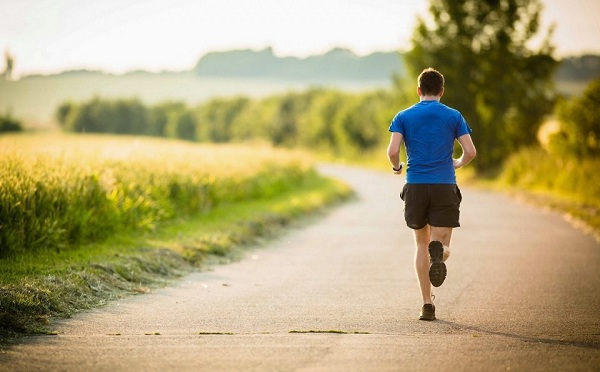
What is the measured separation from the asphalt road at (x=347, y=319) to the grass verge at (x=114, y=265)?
293 mm

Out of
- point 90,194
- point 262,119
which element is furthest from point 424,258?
point 262,119

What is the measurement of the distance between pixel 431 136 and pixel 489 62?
1237 inches

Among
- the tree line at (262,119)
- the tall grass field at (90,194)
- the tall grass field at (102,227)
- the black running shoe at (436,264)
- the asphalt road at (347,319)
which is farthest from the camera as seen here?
the tree line at (262,119)

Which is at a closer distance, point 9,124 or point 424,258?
point 424,258

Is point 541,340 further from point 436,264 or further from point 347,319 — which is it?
point 347,319

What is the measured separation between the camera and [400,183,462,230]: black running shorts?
7367mm

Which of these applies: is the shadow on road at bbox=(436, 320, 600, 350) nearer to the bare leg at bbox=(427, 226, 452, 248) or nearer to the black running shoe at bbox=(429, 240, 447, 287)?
the black running shoe at bbox=(429, 240, 447, 287)

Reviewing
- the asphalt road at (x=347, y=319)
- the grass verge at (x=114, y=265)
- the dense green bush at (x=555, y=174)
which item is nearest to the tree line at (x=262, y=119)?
the dense green bush at (x=555, y=174)

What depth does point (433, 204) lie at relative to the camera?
7395 mm

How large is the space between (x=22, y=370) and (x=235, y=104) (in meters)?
118

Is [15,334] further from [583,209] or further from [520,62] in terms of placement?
[520,62]

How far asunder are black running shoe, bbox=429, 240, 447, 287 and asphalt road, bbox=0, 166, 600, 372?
0.44 meters

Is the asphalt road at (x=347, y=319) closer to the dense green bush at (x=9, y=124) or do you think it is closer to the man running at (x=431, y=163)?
the man running at (x=431, y=163)

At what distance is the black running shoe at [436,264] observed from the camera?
23.7 feet
